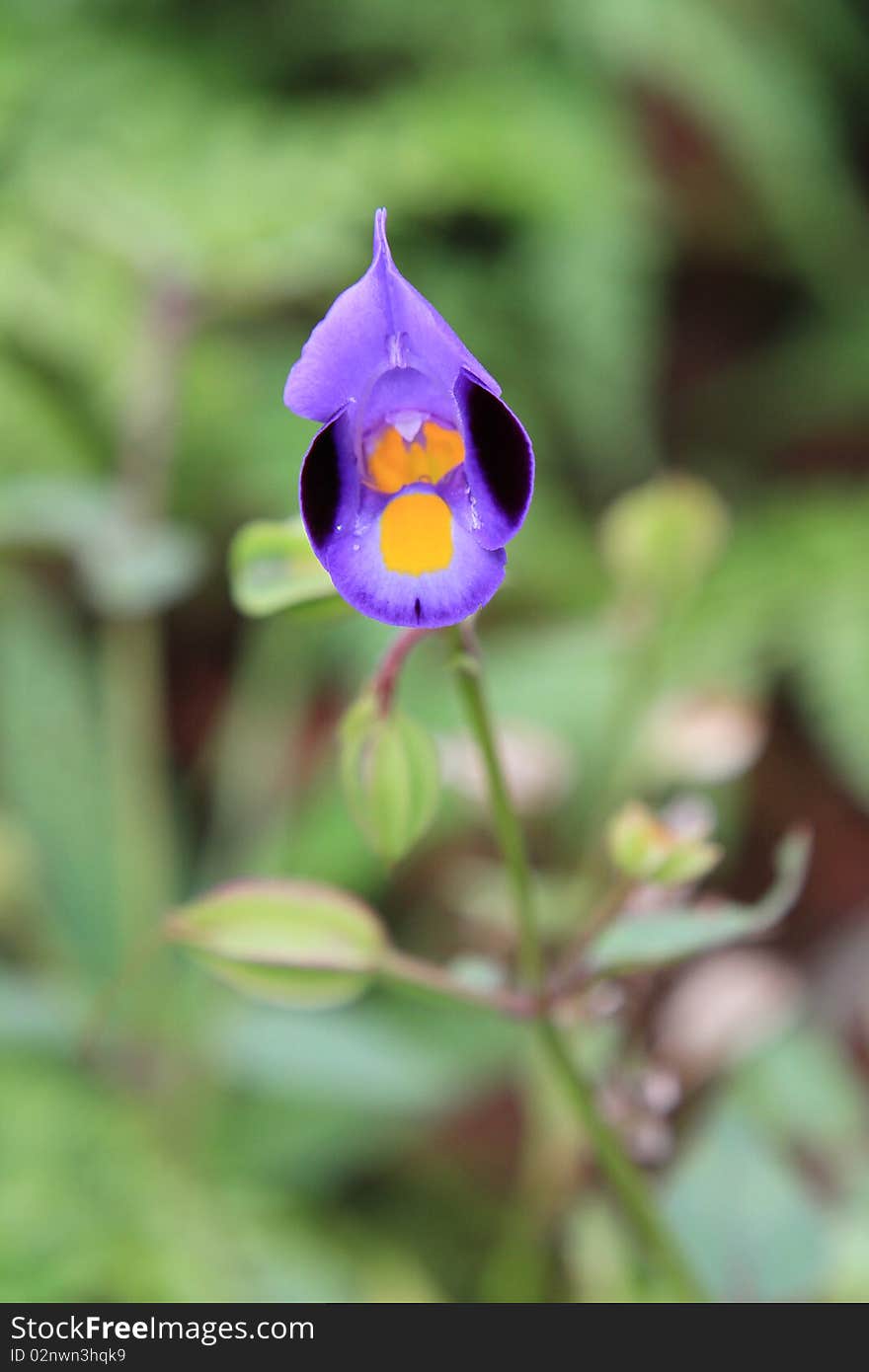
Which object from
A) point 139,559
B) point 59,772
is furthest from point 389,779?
point 59,772

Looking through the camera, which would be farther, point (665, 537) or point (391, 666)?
point (665, 537)

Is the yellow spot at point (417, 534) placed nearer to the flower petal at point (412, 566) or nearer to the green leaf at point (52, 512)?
the flower petal at point (412, 566)

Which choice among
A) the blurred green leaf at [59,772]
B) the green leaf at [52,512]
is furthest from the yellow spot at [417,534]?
the blurred green leaf at [59,772]

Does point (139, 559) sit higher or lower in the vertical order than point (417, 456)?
higher

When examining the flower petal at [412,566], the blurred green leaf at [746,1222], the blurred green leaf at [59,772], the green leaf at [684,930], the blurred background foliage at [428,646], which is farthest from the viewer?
the blurred green leaf at [59,772]

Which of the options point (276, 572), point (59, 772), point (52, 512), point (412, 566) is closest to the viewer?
point (412, 566)

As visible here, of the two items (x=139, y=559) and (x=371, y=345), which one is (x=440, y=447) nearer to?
(x=371, y=345)

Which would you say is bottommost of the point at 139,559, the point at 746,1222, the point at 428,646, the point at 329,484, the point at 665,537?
the point at 746,1222
